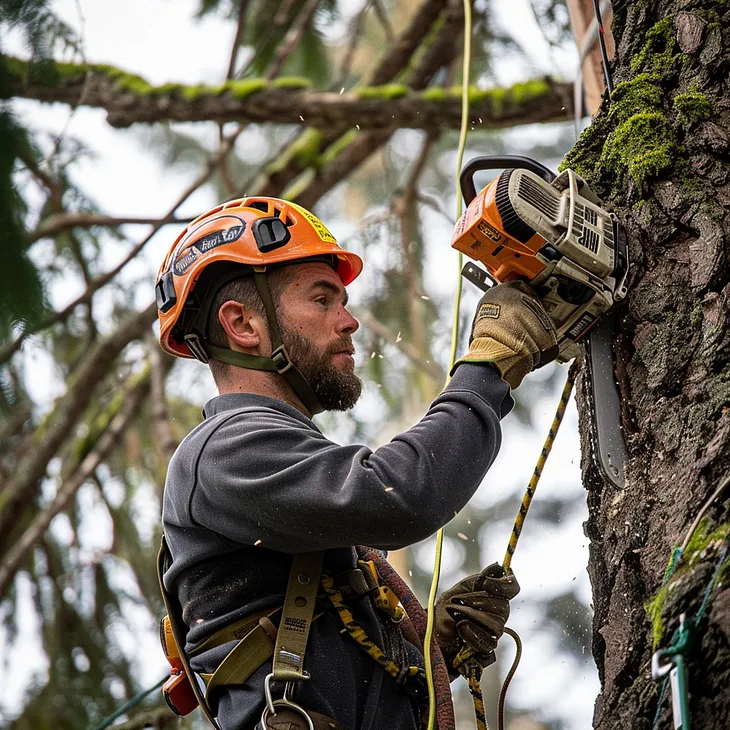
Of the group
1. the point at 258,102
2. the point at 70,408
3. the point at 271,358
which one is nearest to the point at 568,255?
the point at 271,358

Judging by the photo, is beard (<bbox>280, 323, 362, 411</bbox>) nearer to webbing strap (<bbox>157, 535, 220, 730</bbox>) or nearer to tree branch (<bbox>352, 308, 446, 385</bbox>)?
webbing strap (<bbox>157, 535, 220, 730</bbox>)

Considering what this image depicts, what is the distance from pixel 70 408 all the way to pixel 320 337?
2.97m

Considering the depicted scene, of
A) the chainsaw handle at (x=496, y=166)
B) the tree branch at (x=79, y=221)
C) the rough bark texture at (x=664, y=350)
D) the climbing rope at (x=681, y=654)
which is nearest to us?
the climbing rope at (x=681, y=654)

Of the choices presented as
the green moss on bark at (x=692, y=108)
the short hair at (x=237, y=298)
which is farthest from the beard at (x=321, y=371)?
the green moss on bark at (x=692, y=108)

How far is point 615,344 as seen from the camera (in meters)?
2.36

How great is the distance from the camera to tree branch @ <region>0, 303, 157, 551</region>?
5.19 meters

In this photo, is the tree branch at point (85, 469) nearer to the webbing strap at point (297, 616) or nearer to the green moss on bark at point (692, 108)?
the webbing strap at point (297, 616)

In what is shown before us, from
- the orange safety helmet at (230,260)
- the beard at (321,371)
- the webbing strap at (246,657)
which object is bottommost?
the webbing strap at (246,657)

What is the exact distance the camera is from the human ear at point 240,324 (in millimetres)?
2645

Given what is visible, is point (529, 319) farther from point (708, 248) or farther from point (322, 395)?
point (322, 395)

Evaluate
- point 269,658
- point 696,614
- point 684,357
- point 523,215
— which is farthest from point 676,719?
point 523,215

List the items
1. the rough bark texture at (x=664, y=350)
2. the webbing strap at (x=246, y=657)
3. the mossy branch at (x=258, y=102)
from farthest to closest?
the mossy branch at (x=258, y=102), the webbing strap at (x=246, y=657), the rough bark texture at (x=664, y=350)

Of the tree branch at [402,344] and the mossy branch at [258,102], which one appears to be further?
the tree branch at [402,344]

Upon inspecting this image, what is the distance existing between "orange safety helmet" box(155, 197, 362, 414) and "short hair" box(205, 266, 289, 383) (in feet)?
0.05
